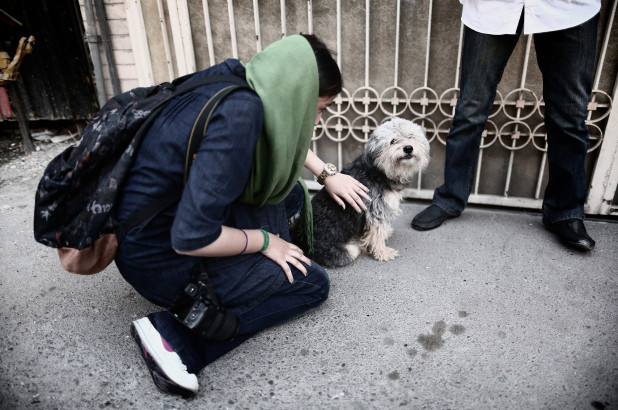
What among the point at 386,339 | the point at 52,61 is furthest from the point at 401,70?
the point at 52,61

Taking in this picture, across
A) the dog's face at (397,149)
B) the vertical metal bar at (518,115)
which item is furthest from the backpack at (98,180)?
the vertical metal bar at (518,115)

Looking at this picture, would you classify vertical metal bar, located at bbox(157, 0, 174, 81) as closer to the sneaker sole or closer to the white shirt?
the white shirt

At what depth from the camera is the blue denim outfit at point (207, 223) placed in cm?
152

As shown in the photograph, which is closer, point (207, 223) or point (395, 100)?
point (207, 223)

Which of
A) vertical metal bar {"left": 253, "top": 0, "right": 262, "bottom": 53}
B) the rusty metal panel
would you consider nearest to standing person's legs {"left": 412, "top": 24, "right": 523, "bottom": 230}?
vertical metal bar {"left": 253, "top": 0, "right": 262, "bottom": 53}

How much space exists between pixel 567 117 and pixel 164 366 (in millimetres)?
2620

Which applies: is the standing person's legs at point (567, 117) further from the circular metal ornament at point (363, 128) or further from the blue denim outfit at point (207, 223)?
the blue denim outfit at point (207, 223)

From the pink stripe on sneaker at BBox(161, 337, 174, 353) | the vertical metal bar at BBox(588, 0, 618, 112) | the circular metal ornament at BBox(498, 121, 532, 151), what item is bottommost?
the pink stripe on sneaker at BBox(161, 337, 174, 353)

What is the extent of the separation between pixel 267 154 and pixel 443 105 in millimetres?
1989

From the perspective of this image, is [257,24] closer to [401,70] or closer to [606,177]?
[401,70]

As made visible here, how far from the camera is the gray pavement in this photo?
1.80m

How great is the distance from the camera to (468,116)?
9.20 feet

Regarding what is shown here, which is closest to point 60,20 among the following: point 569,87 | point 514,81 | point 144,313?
point 144,313

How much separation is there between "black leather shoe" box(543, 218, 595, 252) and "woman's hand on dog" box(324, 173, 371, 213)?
4.54 ft
